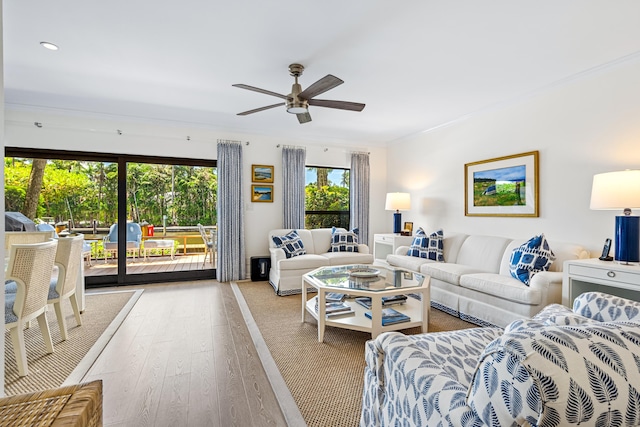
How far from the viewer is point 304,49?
265 centimetres

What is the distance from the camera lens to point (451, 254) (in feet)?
13.6

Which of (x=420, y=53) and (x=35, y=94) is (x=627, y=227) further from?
(x=35, y=94)

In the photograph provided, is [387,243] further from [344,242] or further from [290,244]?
[290,244]

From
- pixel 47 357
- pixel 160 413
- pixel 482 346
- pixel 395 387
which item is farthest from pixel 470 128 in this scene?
pixel 47 357

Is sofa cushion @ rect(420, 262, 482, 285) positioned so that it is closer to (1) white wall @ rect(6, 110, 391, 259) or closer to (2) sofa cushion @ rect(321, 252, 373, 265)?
(2) sofa cushion @ rect(321, 252, 373, 265)

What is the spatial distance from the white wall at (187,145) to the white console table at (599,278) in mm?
3684

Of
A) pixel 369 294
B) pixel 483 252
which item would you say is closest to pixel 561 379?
pixel 369 294

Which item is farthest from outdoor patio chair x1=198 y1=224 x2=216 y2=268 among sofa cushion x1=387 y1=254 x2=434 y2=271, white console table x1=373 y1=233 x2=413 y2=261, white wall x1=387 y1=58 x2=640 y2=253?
white wall x1=387 y1=58 x2=640 y2=253

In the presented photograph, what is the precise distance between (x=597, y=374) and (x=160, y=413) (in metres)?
2.03

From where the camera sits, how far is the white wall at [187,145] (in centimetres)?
416

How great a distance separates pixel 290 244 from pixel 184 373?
8.59ft

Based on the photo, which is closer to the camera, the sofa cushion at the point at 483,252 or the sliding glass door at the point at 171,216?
the sofa cushion at the point at 483,252

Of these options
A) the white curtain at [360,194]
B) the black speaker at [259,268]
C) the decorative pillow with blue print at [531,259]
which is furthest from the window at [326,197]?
the decorative pillow with blue print at [531,259]

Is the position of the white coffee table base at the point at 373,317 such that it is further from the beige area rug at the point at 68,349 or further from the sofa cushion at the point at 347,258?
the beige area rug at the point at 68,349
